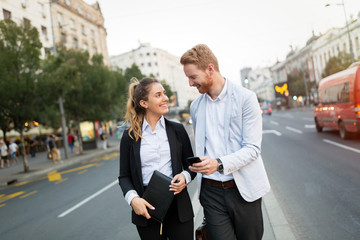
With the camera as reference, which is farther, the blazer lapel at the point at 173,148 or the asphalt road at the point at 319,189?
the asphalt road at the point at 319,189

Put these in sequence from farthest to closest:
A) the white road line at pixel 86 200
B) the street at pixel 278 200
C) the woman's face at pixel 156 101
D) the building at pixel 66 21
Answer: the building at pixel 66 21 → the white road line at pixel 86 200 → the street at pixel 278 200 → the woman's face at pixel 156 101

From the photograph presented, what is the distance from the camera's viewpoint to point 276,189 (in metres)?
6.37

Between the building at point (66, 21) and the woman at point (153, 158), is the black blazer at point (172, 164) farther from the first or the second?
the building at point (66, 21)

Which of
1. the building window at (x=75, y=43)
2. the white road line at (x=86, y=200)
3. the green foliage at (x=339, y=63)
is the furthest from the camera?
the building window at (x=75, y=43)

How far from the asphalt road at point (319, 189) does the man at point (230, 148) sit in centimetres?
214

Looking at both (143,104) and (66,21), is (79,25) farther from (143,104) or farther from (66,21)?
(143,104)

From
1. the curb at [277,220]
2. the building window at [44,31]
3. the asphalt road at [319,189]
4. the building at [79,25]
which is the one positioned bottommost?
the asphalt road at [319,189]

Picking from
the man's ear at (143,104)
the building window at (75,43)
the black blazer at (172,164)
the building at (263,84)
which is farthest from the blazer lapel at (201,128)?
the building at (263,84)

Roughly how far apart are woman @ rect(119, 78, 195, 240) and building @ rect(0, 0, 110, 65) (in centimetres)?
2504

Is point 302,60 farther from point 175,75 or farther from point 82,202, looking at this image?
point 82,202

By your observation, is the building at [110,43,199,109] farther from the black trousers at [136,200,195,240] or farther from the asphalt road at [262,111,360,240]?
the black trousers at [136,200,195,240]

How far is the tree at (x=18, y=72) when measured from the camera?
14.5 m

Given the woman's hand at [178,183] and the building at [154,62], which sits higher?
the building at [154,62]

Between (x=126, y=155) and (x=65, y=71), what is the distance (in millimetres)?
16434
